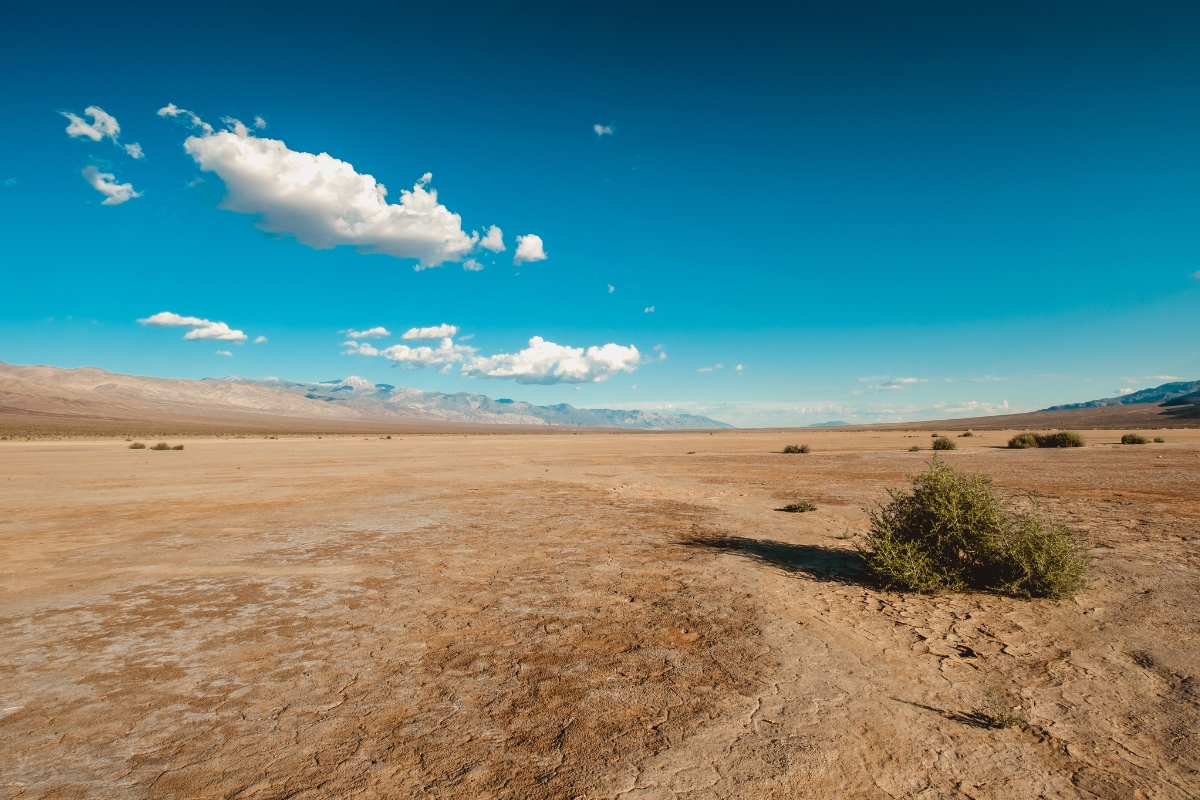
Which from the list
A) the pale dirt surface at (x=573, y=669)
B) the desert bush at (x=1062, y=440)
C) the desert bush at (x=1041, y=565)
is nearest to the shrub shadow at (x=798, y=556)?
the pale dirt surface at (x=573, y=669)

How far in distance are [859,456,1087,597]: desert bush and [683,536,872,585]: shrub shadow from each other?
51 centimetres

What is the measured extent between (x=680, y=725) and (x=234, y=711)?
321cm

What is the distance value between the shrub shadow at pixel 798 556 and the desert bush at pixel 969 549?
1.68ft

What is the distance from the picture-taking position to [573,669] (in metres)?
4.86

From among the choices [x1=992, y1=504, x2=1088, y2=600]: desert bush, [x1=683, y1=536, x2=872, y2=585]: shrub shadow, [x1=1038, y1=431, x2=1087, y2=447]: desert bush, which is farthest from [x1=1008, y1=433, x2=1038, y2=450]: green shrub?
[x1=992, y1=504, x2=1088, y2=600]: desert bush

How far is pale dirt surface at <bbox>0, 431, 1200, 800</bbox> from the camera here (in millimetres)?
3412

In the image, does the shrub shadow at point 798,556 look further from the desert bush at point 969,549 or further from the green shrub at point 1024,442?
the green shrub at point 1024,442

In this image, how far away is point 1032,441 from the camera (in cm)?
3400

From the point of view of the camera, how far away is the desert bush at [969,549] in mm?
6496

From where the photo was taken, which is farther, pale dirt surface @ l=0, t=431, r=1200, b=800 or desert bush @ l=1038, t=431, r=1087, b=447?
desert bush @ l=1038, t=431, r=1087, b=447

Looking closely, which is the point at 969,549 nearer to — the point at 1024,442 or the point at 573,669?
the point at 573,669

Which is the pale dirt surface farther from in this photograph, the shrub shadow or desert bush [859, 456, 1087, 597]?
desert bush [859, 456, 1087, 597]

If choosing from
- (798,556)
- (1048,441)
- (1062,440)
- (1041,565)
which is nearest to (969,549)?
(1041,565)

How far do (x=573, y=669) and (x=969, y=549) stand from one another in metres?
5.18
